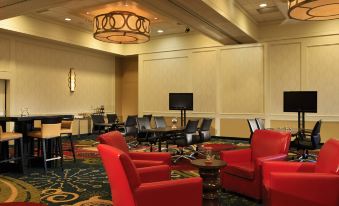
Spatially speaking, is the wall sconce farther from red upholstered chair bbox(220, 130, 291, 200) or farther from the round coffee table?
the round coffee table

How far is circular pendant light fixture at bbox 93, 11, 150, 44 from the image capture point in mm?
8125

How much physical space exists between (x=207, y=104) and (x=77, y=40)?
5.12 m

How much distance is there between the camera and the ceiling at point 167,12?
671 cm

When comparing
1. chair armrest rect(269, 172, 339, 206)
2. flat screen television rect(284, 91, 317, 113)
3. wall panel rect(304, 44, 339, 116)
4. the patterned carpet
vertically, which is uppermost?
wall panel rect(304, 44, 339, 116)

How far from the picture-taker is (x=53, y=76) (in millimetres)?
10945

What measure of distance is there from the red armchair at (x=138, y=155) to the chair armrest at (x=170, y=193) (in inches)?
45.7

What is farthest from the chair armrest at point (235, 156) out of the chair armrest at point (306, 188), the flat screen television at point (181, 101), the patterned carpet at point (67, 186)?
the flat screen television at point (181, 101)

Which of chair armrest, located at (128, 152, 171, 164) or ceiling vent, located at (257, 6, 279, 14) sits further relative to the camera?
ceiling vent, located at (257, 6, 279, 14)

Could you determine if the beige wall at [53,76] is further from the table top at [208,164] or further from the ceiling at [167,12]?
the table top at [208,164]

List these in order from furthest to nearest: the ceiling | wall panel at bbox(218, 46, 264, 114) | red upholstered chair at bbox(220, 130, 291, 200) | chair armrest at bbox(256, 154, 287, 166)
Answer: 1. wall panel at bbox(218, 46, 264, 114)
2. the ceiling
3. red upholstered chair at bbox(220, 130, 291, 200)
4. chair armrest at bbox(256, 154, 287, 166)

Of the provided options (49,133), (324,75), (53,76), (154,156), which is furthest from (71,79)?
(324,75)

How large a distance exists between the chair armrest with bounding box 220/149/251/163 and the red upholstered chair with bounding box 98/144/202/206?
1738 mm

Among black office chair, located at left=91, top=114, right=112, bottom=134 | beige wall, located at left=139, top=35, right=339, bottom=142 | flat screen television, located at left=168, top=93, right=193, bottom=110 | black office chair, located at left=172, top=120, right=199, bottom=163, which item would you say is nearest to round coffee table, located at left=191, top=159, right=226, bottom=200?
black office chair, located at left=172, top=120, right=199, bottom=163

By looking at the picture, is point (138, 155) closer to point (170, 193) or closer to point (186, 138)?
point (170, 193)
